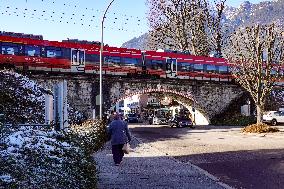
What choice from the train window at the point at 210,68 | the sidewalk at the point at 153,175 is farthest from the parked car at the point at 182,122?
the sidewalk at the point at 153,175

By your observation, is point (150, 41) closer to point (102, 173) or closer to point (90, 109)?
point (90, 109)

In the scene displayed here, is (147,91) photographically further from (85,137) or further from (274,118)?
(85,137)

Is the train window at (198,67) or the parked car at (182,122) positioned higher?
the train window at (198,67)

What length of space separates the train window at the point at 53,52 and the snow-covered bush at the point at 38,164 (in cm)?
3376

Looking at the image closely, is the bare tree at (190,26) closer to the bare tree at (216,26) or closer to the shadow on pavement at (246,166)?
the bare tree at (216,26)

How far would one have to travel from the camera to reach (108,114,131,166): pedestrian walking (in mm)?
12766

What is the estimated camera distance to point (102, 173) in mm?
10773

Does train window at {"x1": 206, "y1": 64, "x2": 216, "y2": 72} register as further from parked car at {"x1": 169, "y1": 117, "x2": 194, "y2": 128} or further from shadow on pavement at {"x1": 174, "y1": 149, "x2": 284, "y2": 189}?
shadow on pavement at {"x1": 174, "y1": 149, "x2": 284, "y2": 189}

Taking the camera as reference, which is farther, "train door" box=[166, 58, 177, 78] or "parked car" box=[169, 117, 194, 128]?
"train door" box=[166, 58, 177, 78]

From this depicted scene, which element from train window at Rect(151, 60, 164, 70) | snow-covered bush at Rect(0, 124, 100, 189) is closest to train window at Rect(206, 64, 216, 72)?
train window at Rect(151, 60, 164, 70)

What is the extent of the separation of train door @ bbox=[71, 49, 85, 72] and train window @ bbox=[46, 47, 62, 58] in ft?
4.52

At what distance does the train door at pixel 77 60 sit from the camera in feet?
133

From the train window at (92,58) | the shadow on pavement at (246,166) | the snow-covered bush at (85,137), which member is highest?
the train window at (92,58)

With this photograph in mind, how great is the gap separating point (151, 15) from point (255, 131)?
32.4 meters
